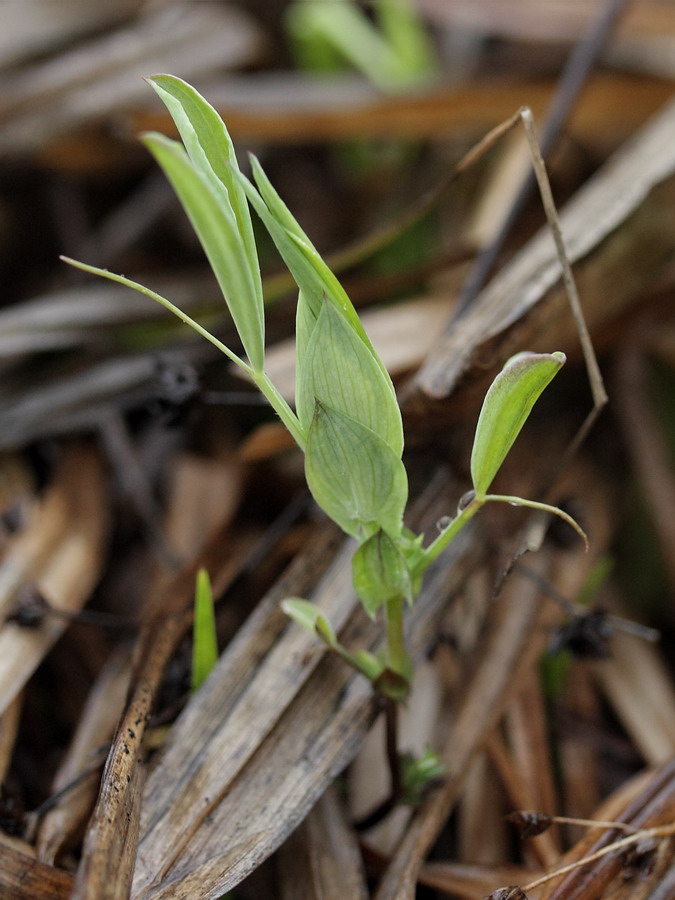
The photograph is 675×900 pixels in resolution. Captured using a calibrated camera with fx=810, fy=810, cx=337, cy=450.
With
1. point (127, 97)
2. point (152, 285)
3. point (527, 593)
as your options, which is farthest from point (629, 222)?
point (127, 97)

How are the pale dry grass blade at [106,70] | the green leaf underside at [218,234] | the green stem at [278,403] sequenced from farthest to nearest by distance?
the pale dry grass blade at [106,70] → the green stem at [278,403] → the green leaf underside at [218,234]

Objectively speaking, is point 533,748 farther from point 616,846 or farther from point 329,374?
point 329,374

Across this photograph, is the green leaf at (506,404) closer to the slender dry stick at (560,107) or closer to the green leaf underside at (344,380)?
the green leaf underside at (344,380)

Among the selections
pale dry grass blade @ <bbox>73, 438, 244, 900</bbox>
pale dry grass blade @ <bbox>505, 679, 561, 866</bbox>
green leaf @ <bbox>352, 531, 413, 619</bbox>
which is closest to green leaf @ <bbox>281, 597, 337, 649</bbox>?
green leaf @ <bbox>352, 531, 413, 619</bbox>

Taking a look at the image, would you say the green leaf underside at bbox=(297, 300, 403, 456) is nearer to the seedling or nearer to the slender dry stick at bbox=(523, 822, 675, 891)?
the seedling

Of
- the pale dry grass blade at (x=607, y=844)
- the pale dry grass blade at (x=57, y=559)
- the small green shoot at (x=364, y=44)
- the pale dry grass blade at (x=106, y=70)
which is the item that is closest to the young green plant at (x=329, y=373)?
the pale dry grass blade at (x=607, y=844)

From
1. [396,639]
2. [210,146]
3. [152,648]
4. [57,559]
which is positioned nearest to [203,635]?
[152,648]

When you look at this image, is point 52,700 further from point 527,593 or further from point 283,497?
point 527,593
